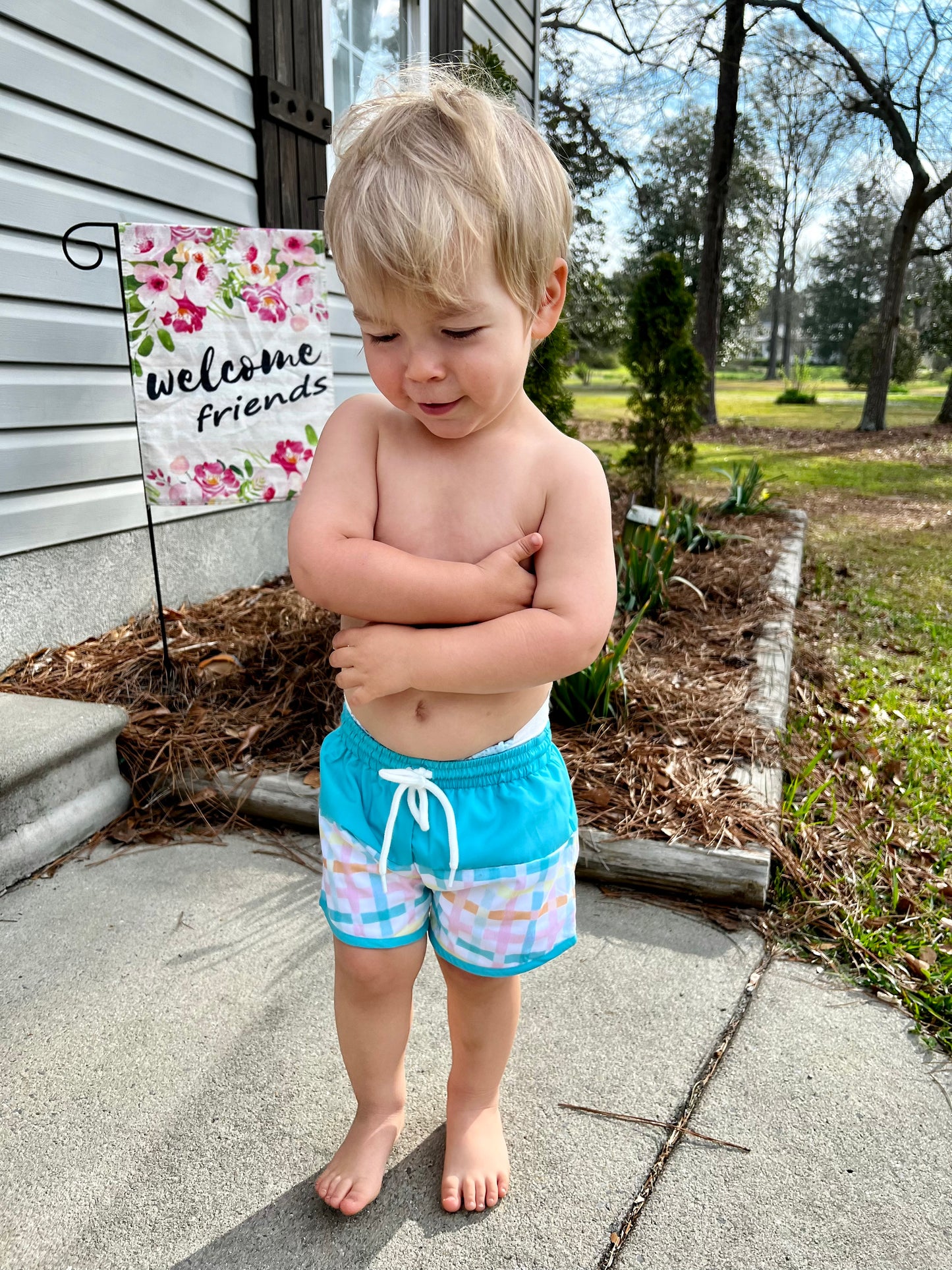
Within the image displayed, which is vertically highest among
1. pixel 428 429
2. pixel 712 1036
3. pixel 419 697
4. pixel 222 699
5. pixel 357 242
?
pixel 357 242

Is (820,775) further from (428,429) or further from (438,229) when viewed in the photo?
(438,229)

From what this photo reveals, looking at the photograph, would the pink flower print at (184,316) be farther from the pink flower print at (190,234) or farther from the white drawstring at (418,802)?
the white drawstring at (418,802)

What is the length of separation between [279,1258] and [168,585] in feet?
9.49

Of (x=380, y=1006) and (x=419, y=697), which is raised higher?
(x=419, y=697)

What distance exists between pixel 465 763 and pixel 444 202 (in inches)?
28.9

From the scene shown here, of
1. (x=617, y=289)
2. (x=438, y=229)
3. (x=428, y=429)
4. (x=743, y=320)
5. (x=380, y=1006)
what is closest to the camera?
(x=438, y=229)

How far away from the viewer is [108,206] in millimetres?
3266

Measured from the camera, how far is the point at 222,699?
9.67ft

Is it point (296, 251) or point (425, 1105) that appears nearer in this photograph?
point (425, 1105)

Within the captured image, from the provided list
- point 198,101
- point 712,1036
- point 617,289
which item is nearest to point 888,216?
point 617,289

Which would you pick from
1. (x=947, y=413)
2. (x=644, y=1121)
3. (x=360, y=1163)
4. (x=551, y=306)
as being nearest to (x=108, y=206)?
(x=551, y=306)

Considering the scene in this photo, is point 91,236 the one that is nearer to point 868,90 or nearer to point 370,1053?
point 370,1053

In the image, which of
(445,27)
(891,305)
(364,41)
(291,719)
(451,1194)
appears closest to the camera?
(451,1194)

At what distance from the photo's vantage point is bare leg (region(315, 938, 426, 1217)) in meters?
1.36
